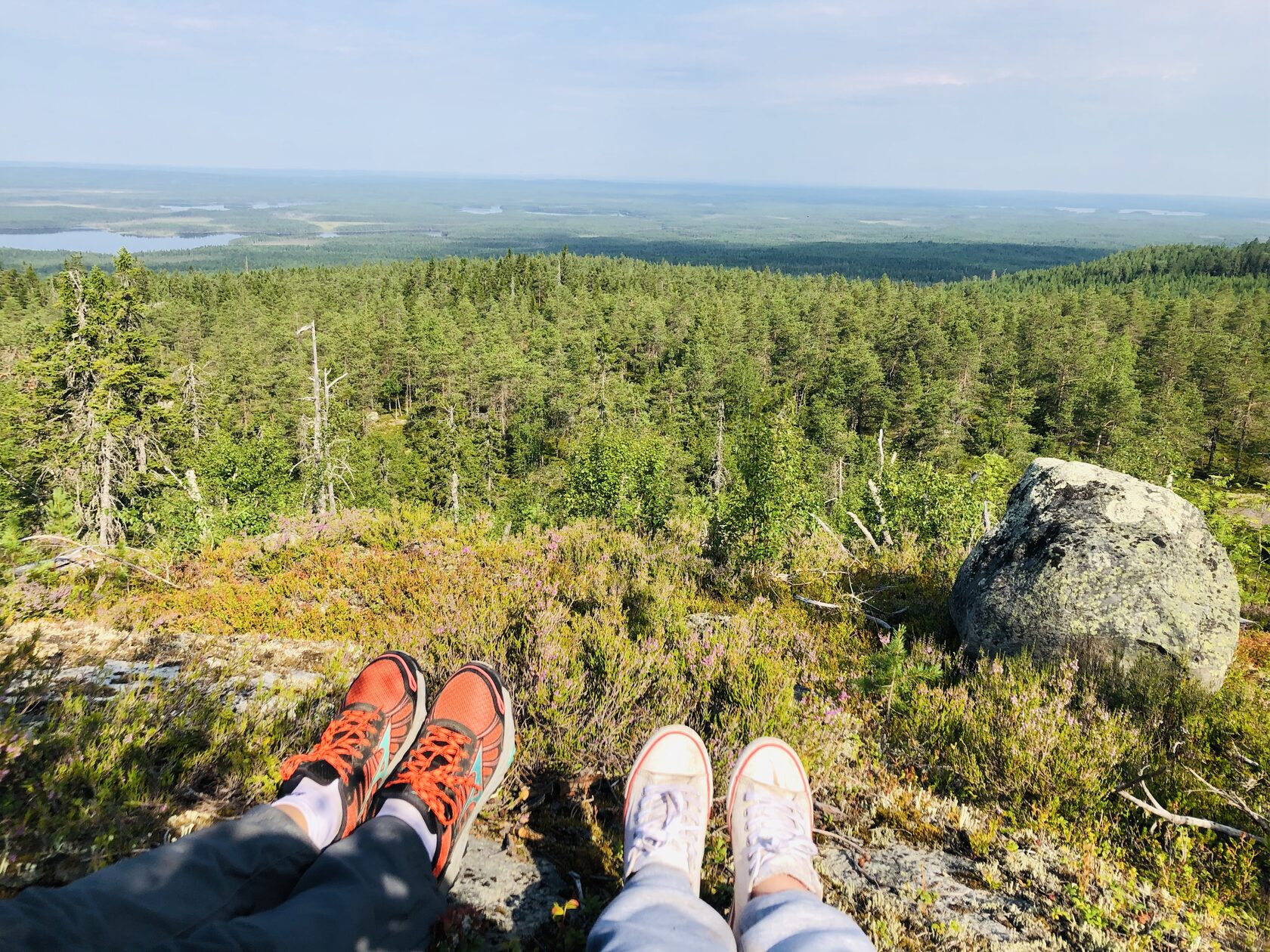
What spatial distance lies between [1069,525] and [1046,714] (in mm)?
2329

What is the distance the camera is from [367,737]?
2977mm

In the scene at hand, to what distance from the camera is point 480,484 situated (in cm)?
5100

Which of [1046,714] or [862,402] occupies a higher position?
[1046,714]

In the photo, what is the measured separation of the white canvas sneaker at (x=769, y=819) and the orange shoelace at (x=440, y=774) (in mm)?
1188

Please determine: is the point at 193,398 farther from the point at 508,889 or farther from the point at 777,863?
the point at 777,863

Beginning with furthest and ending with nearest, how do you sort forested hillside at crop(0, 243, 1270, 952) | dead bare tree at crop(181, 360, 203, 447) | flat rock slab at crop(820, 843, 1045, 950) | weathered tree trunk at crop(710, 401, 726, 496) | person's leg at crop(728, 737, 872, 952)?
weathered tree trunk at crop(710, 401, 726, 496) → dead bare tree at crop(181, 360, 203, 447) → forested hillside at crop(0, 243, 1270, 952) → flat rock slab at crop(820, 843, 1045, 950) → person's leg at crop(728, 737, 872, 952)

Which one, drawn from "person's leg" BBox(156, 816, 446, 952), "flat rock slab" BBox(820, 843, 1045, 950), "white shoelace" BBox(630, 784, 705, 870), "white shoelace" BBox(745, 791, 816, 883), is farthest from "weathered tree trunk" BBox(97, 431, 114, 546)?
"flat rock slab" BBox(820, 843, 1045, 950)

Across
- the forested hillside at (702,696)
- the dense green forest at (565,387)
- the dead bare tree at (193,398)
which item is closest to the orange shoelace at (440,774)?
the forested hillside at (702,696)

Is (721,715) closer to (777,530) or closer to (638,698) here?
(638,698)

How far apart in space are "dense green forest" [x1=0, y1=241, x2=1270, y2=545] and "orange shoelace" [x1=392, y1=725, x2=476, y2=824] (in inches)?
329

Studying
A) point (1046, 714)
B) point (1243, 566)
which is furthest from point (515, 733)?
point (1243, 566)

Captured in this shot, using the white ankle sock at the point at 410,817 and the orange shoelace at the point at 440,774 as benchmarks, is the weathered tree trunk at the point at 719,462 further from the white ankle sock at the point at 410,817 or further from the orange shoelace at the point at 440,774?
the white ankle sock at the point at 410,817

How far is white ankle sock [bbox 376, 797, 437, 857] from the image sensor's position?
2.50 meters

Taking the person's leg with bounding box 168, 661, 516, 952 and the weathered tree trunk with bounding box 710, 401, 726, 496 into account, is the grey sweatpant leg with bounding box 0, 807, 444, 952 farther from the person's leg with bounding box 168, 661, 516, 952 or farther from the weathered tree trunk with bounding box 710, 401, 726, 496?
the weathered tree trunk with bounding box 710, 401, 726, 496
